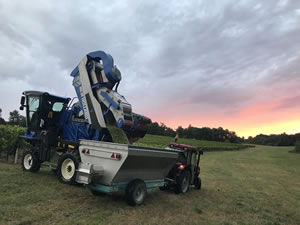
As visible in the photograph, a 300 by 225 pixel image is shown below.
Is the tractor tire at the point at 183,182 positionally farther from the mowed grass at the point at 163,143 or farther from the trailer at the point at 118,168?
the mowed grass at the point at 163,143

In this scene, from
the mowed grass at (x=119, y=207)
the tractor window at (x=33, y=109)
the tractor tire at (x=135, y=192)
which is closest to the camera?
the mowed grass at (x=119, y=207)

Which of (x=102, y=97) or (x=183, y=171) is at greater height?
(x=102, y=97)

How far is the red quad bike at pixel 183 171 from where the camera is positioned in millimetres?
8609

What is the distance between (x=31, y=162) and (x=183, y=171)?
6.09 meters

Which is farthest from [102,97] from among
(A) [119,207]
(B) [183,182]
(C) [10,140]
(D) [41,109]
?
(C) [10,140]

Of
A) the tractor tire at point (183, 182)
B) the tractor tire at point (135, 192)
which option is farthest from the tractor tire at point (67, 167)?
the tractor tire at point (183, 182)

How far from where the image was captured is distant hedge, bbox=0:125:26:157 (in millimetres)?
12773

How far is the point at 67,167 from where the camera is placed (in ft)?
21.8

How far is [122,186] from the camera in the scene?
6.03m

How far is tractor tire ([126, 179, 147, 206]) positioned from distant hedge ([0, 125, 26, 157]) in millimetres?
9544

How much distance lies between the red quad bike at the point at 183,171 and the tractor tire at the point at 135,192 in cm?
191

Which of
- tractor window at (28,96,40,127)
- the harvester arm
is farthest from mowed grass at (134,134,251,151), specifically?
the harvester arm

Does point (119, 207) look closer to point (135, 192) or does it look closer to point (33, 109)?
point (135, 192)

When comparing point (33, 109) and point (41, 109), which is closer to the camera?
point (41, 109)
